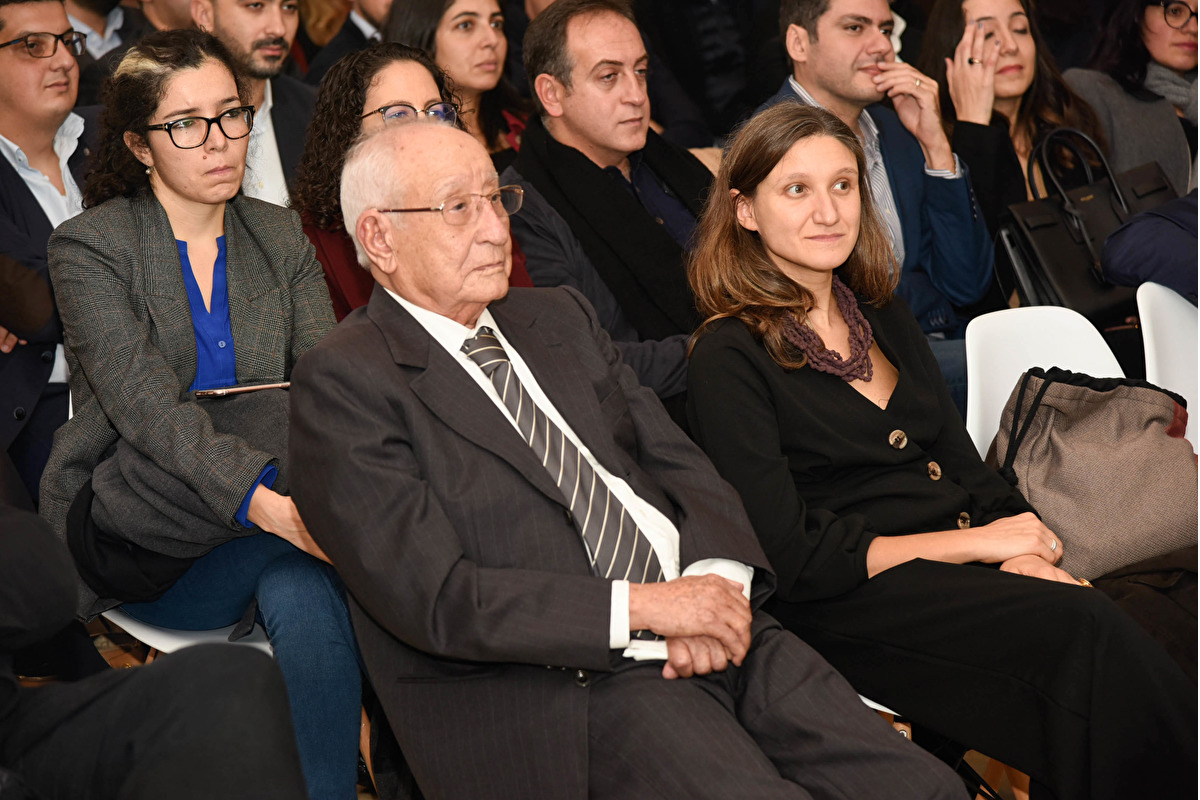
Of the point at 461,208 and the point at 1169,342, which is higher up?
the point at 461,208

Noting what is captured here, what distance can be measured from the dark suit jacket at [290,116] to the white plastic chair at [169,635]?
1.53 metres

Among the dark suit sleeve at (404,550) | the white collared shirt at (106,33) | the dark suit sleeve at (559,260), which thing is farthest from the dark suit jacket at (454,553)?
the white collared shirt at (106,33)

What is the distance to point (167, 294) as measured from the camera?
237 cm

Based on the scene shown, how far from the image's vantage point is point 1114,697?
182 centimetres

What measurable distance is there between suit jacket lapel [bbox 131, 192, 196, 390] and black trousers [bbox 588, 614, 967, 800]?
1.16 m

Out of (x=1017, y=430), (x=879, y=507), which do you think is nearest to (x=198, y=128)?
(x=879, y=507)

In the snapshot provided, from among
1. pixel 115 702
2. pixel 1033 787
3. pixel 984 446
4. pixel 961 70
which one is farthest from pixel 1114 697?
pixel 961 70

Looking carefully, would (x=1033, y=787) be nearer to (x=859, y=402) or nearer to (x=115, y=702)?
(x=859, y=402)

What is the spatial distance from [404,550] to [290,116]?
2207mm

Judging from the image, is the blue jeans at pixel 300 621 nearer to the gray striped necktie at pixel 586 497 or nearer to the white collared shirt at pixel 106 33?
the gray striped necktie at pixel 586 497

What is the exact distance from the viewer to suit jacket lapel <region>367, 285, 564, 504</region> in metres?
1.85

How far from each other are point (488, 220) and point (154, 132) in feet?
2.88

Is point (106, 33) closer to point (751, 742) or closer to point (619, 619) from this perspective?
point (619, 619)

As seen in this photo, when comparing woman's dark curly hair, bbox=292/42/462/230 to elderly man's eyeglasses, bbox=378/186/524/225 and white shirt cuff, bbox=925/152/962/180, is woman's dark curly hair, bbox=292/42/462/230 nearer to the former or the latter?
elderly man's eyeglasses, bbox=378/186/524/225
